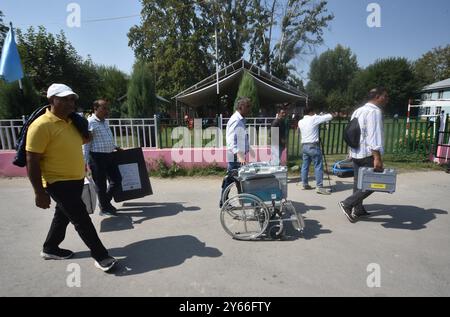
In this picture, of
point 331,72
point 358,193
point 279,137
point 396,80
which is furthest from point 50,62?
point 331,72

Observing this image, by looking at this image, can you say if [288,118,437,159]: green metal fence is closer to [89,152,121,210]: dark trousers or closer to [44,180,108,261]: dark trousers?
[89,152,121,210]: dark trousers

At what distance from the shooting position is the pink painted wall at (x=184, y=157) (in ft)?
23.1

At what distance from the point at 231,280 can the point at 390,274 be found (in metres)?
1.59

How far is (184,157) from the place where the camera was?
279 inches

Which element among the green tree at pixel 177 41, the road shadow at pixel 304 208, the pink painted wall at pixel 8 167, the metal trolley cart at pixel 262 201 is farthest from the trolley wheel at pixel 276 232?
the green tree at pixel 177 41

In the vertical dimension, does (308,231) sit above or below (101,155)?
below

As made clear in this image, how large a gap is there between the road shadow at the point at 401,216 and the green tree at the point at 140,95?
712cm

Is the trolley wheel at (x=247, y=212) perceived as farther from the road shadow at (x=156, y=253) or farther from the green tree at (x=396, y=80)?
the green tree at (x=396, y=80)

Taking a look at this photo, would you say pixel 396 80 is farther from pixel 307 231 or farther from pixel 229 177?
pixel 229 177

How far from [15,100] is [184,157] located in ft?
17.1

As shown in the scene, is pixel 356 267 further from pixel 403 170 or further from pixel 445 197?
pixel 403 170

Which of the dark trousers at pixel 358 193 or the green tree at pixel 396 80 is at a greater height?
the green tree at pixel 396 80

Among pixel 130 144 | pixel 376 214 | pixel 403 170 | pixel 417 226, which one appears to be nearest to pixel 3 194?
pixel 130 144

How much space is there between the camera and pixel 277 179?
11.3 feet
